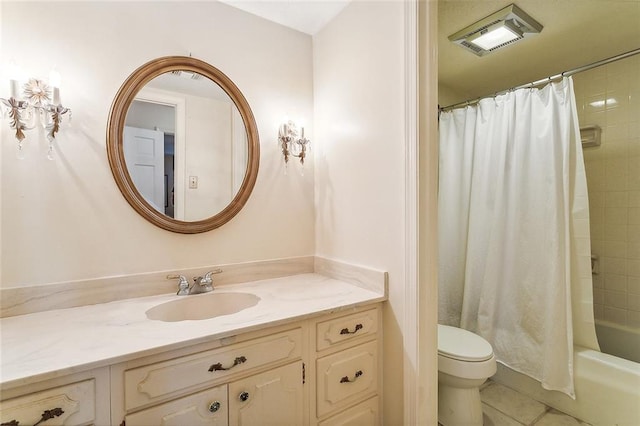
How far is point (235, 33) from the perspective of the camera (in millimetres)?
1589

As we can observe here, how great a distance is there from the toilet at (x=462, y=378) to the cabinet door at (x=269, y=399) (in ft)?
2.78

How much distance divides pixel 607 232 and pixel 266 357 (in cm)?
259

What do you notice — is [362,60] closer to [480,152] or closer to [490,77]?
[480,152]

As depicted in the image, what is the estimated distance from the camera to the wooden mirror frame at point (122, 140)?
50.5 inches

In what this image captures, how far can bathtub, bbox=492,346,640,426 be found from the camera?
1.46 metres

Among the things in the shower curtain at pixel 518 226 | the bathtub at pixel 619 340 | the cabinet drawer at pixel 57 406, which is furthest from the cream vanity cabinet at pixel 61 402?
the bathtub at pixel 619 340

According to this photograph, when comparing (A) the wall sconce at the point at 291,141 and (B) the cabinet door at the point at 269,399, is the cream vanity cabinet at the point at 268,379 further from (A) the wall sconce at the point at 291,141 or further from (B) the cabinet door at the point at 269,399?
(A) the wall sconce at the point at 291,141

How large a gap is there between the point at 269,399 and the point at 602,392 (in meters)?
1.77

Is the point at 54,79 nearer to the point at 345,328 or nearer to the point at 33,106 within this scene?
the point at 33,106

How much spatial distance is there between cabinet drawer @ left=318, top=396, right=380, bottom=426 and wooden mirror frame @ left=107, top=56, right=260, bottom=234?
3.44 ft

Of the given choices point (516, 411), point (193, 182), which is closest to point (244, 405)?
point (193, 182)

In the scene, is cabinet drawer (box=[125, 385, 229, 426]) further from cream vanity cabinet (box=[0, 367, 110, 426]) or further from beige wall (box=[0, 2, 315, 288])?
beige wall (box=[0, 2, 315, 288])

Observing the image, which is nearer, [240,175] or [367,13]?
[367,13]

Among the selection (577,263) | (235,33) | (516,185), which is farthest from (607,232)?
(235,33)
